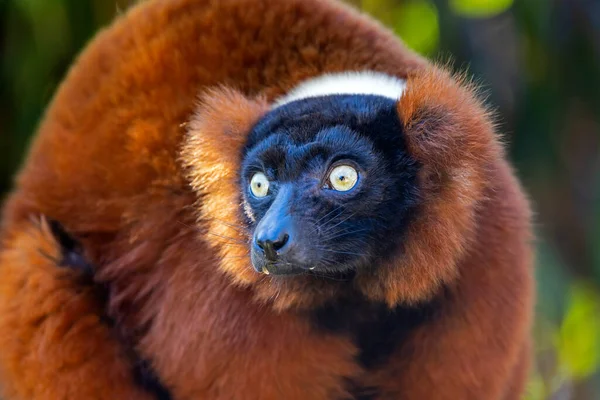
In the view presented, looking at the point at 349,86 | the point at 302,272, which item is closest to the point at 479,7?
the point at 349,86

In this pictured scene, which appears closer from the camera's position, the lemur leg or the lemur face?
the lemur face

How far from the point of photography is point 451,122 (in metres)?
2.36

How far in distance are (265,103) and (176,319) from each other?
0.78 meters

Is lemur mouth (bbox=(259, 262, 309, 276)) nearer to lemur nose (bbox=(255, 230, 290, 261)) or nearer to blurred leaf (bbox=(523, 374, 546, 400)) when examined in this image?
lemur nose (bbox=(255, 230, 290, 261))

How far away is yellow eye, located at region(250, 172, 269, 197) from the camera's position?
238 cm

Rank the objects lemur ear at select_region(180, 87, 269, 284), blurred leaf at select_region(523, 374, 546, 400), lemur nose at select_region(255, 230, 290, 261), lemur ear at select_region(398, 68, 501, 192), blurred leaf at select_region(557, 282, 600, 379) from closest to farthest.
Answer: lemur nose at select_region(255, 230, 290, 261)
lemur ear at select_region(398, 68, 501, 192)
lemur ear at select_region(180, 87, 269, 284)
blurred leaf at select_region(523, 374, 546, 400)
blurred leaf at select_region(557, 282, 600, 379)

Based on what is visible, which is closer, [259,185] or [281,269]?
[281,269]

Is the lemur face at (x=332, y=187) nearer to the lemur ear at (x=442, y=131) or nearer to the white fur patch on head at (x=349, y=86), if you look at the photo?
the lemur ear at (x=442, y=131)

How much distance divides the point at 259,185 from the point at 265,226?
0.29 metres

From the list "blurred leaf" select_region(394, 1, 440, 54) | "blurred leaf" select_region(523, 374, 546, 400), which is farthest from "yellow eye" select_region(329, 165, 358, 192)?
"blurred leaf" select_region(394, 1, 440, 54)

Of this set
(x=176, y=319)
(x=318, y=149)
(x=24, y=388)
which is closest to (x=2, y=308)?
(x=24, y=388)

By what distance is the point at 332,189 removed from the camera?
2.27 meters

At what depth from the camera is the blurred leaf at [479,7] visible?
16.4ft

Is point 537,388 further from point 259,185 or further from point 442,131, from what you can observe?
point 259,185
